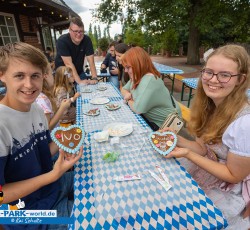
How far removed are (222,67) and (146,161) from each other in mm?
862

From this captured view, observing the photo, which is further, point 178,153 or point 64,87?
point 64,87

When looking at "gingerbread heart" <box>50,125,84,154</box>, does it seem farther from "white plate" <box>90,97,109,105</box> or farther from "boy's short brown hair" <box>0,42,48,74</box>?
"white plate" <box>90,97,109,105</box>

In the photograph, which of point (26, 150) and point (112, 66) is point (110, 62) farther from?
point (26, 150)

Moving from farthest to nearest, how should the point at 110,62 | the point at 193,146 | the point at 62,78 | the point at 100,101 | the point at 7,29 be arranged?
the point at 7,29 < the point at 110,62 < the point at 62,78 < the point at 100,101 < the point at 193,146

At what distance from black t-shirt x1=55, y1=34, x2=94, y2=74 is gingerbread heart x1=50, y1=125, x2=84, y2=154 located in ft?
9.63

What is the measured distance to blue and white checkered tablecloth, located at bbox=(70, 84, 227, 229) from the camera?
35.0 inches

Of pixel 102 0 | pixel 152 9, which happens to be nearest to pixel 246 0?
pixel 152 9

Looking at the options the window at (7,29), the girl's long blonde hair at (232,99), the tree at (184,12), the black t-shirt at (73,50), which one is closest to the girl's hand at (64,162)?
the girl's long blonde hair at (232,99)

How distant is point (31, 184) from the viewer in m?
1.11

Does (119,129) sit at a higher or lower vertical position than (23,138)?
lower

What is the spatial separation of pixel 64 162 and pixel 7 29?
769 centimetres

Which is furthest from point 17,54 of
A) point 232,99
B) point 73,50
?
point 73,50

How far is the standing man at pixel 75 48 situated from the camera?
3621 millimetres

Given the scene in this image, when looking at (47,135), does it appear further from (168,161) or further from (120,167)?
(168,161)
